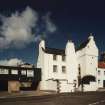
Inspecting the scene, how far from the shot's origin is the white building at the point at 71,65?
62.8m

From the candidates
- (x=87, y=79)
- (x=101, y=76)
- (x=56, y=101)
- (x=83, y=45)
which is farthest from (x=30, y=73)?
(x=56, y=101)

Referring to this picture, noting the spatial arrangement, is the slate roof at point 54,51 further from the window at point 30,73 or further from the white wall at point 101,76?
the white wall at point 101,76

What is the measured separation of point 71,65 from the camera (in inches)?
2648

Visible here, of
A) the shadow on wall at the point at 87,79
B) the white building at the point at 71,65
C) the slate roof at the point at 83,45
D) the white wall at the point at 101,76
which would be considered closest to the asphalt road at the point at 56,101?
the white building at the point at 71,65

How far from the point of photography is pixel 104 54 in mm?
91125

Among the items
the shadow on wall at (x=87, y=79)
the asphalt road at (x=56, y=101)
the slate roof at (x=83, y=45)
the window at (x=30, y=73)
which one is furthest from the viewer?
the slate roof at (x=83, y=45)

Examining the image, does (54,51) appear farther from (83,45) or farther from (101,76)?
(101,76)

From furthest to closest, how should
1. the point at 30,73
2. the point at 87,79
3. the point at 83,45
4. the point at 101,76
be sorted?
the point at 101,76
the point at 83,45
the point at 87,79
the point at 30,73

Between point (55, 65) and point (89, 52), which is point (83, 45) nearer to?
point (89, 52)

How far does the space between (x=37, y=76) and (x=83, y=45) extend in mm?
17157

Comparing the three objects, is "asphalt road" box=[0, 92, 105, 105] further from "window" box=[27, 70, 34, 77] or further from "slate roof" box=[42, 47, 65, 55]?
"slate roof" box=[42, 47, 65, 55]

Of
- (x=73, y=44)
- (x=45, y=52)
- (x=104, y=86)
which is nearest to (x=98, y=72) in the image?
(x=104, y=86)

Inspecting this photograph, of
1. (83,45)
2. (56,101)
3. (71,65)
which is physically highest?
(83,45)

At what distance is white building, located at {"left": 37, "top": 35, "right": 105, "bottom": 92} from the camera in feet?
206
